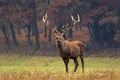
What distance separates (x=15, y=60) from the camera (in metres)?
40.3

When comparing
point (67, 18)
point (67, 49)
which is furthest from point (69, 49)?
point (67, 18)

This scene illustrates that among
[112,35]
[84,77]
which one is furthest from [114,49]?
[84,77]

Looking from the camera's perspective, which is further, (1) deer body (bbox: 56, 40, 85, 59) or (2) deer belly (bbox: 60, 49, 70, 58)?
(2) deer belly (bbox: 60, 49, 70, 58)

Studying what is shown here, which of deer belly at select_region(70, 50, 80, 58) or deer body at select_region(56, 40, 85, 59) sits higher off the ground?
deer body at select_region(56, 40, 85, 59)

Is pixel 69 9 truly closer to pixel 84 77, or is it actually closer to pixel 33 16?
pixel 33 16

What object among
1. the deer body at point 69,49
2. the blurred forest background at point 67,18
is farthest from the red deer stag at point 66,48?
the blurred forest background at point 67,18

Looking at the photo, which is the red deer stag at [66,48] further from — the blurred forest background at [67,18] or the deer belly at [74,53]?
the blurred forest background at [67,18]

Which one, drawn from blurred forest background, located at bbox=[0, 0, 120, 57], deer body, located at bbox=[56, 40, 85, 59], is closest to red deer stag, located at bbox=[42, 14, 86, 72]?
deer body, located at bbox=[56, 40, 85, 59]

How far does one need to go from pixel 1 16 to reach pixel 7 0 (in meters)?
2.12

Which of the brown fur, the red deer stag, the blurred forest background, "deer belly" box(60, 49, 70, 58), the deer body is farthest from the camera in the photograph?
the blurred forest background

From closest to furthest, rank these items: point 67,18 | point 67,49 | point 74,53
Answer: point 67,49
point 74,53
point 67,18

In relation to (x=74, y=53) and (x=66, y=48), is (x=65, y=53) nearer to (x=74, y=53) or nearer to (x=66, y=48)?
(x=66, y=48)

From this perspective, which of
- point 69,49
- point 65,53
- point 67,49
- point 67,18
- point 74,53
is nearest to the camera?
point 65,53

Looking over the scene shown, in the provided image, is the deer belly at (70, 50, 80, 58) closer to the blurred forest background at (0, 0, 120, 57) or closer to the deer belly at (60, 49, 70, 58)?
the deer belly at (60, 49, 70, 58)
